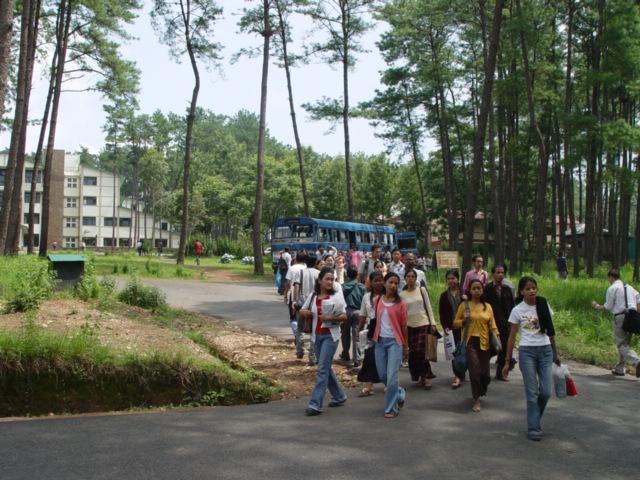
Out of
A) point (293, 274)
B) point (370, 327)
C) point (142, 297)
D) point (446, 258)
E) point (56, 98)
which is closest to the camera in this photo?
point (370, 327)

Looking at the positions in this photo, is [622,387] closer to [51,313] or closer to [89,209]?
[51,313]

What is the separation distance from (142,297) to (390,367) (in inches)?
352

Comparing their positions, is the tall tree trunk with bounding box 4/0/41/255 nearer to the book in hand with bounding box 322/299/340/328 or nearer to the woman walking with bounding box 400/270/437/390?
the woman walking with bounding box 400/270/437/390

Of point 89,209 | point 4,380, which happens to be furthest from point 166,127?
point 4,380

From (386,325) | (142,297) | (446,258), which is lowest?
(142,297)

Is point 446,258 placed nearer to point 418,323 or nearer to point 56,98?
point 418,323

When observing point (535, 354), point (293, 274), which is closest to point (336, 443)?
point (535, 354)

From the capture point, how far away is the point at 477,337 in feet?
25.6

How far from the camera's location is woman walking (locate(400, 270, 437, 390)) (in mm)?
8602

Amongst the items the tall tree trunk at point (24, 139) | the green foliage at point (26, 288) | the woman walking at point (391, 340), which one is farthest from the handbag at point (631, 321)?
the tall tree trunk at point (24, 139)

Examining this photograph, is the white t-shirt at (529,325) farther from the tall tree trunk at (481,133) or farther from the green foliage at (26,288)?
the tall tree trunk at (481,133)

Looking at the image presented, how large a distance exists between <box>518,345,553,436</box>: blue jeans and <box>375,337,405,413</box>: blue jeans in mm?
1426

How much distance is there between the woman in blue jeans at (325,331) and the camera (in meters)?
7.50

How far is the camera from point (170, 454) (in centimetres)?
587
